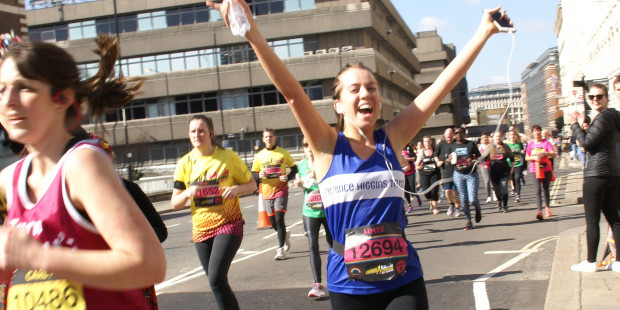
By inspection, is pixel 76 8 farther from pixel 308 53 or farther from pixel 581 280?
pixel 581 280

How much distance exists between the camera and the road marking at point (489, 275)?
230 inches

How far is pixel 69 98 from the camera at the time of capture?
183 centimetres

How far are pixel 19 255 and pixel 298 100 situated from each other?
59.5 inches

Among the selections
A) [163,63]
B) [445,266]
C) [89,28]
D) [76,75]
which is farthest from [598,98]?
[89,28]

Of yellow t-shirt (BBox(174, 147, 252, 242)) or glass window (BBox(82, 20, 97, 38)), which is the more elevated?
glass window (BBox(82, 20, 97, 38))

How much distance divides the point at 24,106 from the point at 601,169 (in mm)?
5798

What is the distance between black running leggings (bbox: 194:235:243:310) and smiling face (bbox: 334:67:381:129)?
8.12 feet

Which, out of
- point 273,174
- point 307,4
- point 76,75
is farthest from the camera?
point 307,4

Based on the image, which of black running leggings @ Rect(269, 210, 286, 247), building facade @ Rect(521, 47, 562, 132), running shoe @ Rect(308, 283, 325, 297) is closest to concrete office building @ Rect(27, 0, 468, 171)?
black running leggings @ Rect(269, 210, 286, 247)

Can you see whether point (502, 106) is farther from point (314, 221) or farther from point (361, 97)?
point (314, 221)

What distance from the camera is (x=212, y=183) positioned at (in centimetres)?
573

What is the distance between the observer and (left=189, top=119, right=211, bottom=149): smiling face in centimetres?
575

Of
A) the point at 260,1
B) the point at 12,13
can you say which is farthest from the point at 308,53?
the point at 12,13

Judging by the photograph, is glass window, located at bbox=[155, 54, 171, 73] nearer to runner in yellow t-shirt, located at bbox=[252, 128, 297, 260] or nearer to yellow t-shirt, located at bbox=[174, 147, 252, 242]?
runner in yellow t-shirt, located at bbox=[252, 128, 297, 260]
